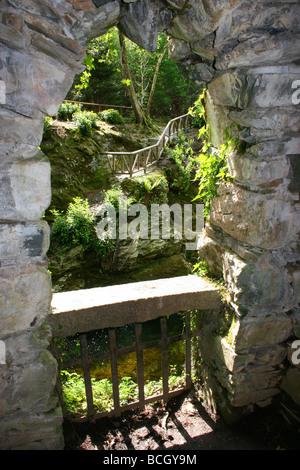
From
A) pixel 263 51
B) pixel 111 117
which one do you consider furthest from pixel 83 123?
pixel 263 51

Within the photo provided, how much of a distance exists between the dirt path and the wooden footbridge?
125mm

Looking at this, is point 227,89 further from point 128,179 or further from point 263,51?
point 128,179

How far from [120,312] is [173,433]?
1.16 m

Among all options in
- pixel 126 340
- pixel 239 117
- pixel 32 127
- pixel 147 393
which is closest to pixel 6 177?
pixel 32 127

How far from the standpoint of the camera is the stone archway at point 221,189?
1.52 m

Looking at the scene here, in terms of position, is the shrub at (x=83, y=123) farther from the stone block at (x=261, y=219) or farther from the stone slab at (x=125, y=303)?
the stone block at (x=261, y=219)

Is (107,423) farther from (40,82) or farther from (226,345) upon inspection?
(40,82)

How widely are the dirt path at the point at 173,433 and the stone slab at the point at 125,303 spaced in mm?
928

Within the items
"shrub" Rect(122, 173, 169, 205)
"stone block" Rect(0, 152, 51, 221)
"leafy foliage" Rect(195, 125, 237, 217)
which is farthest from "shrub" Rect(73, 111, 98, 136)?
"stone block" Rect(0, 152, 51, 221)

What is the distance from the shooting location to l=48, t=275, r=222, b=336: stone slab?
81.4 inches

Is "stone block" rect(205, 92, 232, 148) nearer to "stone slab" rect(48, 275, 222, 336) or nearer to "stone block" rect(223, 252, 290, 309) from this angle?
"stone block" rect(223, 252, 290, 309)

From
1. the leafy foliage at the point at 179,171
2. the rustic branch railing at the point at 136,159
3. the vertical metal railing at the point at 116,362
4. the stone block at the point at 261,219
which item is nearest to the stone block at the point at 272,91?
the stone block at the point at 261,219

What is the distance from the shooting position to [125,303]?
2.16 m

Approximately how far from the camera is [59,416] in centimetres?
198
